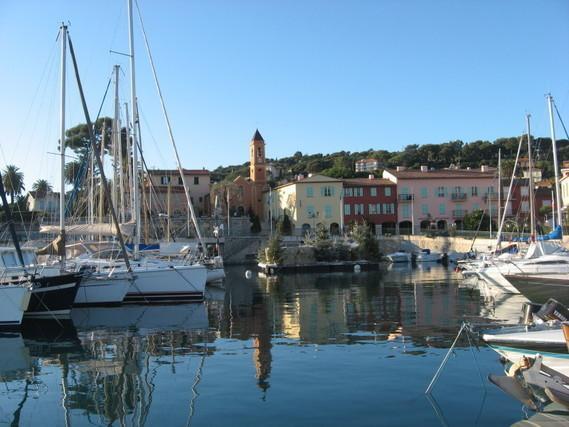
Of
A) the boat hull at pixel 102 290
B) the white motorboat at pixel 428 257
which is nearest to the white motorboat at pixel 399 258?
the white motorboat at pixel 428 257

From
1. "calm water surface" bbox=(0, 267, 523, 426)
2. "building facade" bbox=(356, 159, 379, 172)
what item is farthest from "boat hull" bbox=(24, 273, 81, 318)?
"building facade" bbox=(356, 159, 379, 172)

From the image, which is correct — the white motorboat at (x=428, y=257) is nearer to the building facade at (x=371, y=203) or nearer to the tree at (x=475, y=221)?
the tree at (x=475, y=221)

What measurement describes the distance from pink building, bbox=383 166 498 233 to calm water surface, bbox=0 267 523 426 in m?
57.5

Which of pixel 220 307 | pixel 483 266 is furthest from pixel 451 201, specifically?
pixel 220 307

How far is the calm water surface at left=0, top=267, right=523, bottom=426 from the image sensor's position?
12008mm

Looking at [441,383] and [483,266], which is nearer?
[441,383]

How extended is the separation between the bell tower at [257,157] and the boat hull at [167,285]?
65421 millimetres

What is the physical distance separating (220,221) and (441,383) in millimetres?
67816

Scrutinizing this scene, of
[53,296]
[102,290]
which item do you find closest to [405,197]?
[102,290]

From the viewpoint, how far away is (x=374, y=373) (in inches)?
591

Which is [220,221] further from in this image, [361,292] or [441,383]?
[441,383]

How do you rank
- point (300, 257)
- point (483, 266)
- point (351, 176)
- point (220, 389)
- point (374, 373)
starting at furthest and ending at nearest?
point (351, 176) < point (300, 257) < point (483, 266) < point (374, 373) < point (220, 389)

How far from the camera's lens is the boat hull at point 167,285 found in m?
31.7

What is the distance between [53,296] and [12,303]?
2761 millimetres
